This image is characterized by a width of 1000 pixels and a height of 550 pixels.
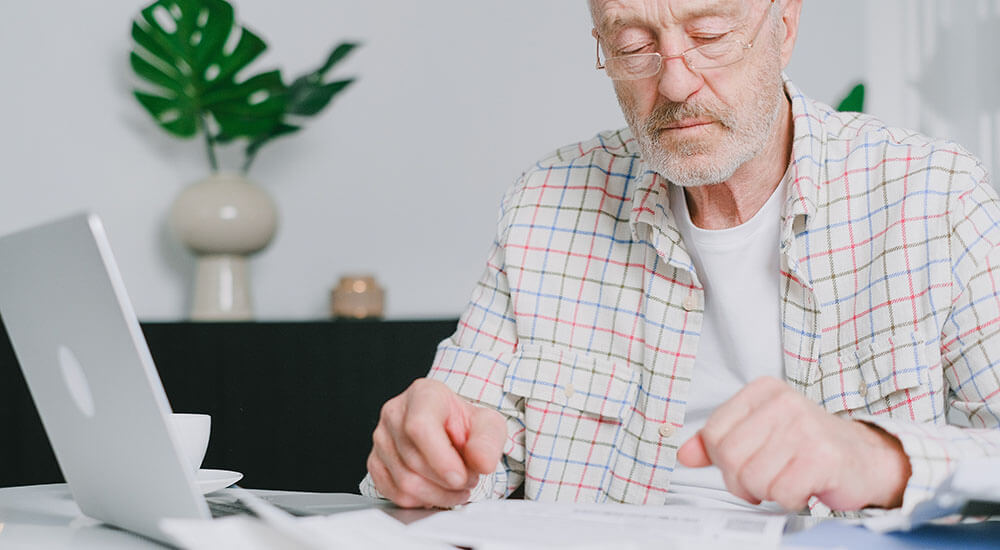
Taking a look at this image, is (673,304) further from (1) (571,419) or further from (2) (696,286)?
(1) (571,419)

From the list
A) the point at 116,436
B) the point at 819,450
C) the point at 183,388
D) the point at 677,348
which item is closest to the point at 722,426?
the point at 819,450

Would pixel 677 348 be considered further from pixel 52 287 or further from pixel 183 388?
pixel 183 388

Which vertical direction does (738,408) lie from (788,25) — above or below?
below

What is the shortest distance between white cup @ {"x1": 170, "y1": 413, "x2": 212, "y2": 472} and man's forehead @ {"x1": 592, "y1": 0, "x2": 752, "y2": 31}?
0.60 metres

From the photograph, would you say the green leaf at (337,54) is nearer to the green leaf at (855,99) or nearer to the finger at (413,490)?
the green leaf at (855,99)

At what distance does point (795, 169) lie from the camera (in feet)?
3.76

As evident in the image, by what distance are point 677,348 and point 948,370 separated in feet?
0.97

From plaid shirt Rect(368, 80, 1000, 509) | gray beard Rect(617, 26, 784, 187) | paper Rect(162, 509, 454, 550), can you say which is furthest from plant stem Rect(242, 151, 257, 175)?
paper Rect(162, 509, 454, 550)

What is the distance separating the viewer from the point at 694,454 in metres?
0.68

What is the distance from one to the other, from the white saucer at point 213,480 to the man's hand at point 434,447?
5.3 inches

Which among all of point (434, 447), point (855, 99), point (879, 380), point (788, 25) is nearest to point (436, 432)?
point (434, 447)

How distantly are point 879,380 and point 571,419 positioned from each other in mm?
367

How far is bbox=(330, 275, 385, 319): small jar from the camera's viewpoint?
211 cm

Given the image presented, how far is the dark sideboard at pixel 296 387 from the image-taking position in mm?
1989
